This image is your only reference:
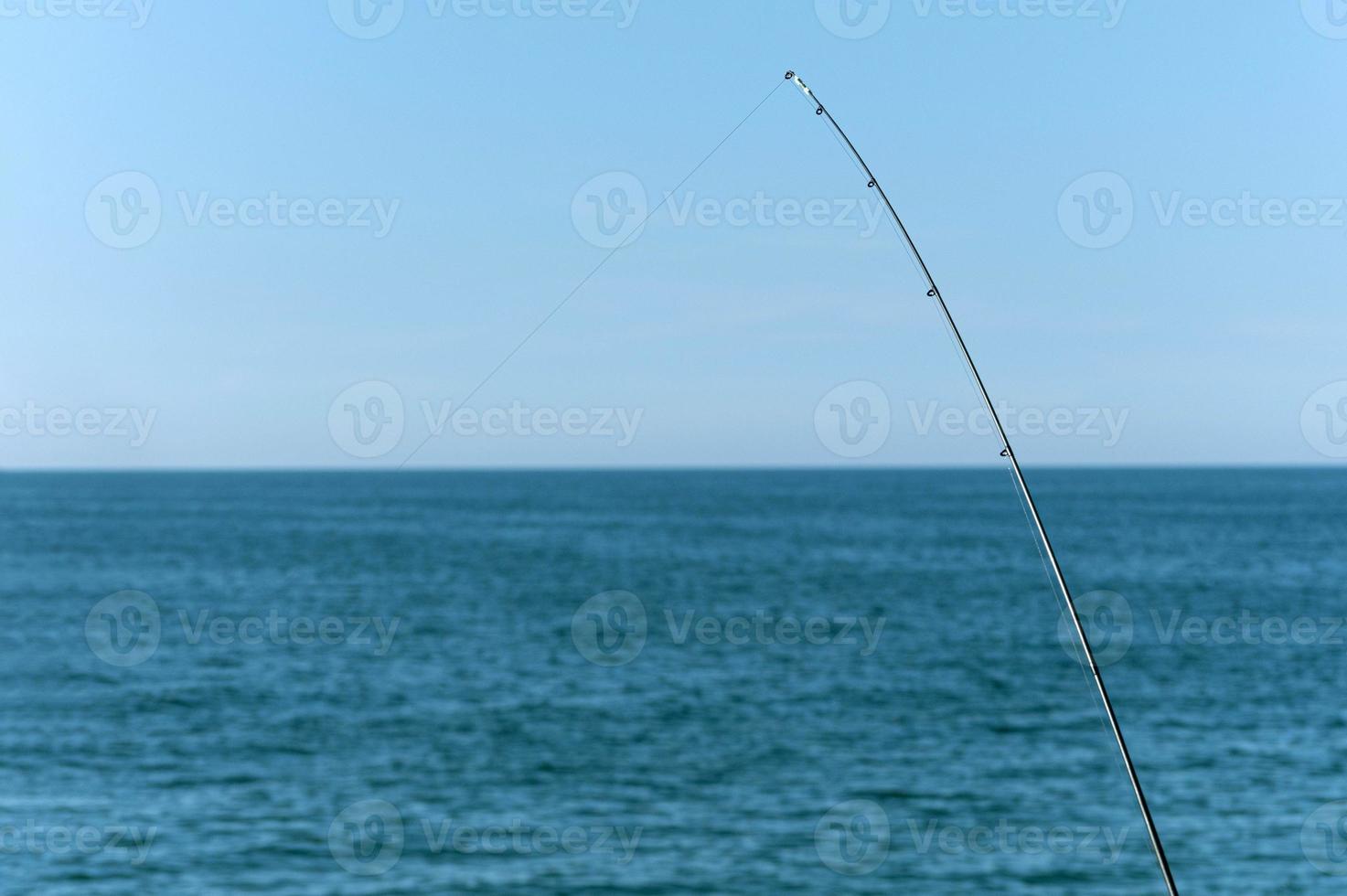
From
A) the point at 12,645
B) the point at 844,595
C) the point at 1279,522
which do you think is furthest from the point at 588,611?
the point at 1279,522

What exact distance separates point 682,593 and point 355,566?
80.4 feet

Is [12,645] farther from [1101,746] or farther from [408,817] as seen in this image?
[1101,746]

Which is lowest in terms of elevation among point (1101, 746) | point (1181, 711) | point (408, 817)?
point (408, 817)

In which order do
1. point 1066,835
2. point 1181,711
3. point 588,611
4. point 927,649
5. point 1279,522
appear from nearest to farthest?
1. point 1066,835
2. point 1181,711
3. point 927,649
4. point 588,611
5. point 1279,522

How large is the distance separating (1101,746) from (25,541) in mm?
91123

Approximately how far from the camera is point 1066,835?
77.0 ft

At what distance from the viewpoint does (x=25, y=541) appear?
326ft

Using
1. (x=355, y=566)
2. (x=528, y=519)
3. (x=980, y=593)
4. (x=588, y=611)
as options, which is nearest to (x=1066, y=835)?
(x=588, y=611)

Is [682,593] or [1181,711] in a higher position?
[682,593]

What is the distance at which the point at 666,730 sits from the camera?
31.7m

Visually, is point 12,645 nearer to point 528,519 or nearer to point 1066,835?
point 1066,835

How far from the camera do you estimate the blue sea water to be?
22.3 meters

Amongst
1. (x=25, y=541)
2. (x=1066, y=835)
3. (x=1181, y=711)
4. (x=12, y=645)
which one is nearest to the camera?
(x=1066, y=835)

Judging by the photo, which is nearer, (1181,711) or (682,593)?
(1181,711)
